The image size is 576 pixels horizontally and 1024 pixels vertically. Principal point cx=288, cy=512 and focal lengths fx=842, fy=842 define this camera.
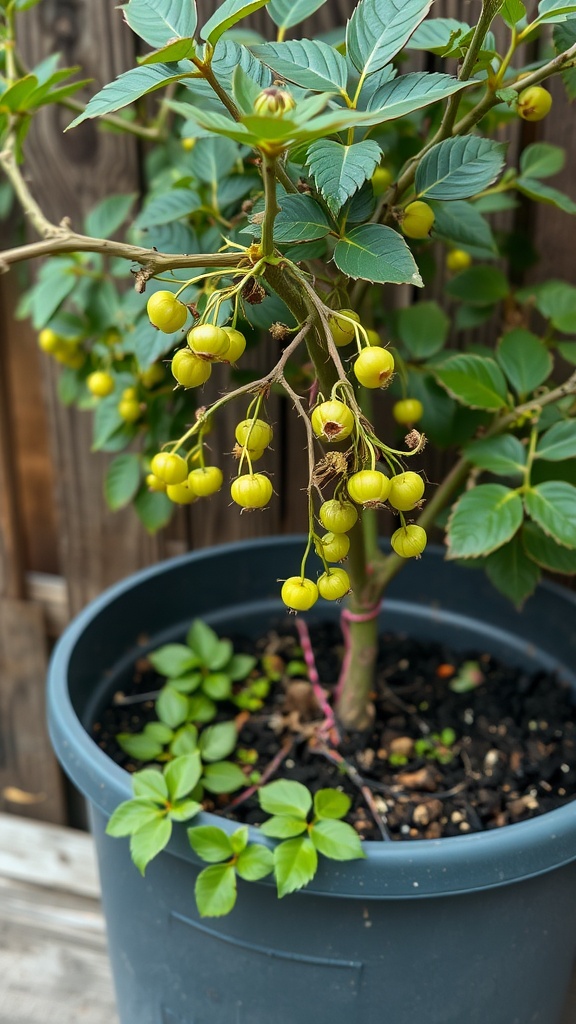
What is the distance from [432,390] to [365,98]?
1.10 ft

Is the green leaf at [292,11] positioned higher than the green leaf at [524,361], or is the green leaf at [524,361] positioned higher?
the green leaf at [292,11]

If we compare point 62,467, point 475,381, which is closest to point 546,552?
point 475,381

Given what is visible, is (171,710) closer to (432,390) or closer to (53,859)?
(432,390)

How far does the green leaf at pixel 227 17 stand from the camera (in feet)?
1.36

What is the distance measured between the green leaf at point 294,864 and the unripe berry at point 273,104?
0.45 m

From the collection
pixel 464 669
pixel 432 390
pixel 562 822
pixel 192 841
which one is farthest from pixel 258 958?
pixel 432 390

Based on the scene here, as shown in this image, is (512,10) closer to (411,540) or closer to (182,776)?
(411,540)

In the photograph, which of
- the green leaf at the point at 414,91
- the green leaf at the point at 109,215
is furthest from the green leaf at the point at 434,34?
the green leaf at the point at 109,215

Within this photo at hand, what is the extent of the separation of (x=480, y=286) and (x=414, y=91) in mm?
346

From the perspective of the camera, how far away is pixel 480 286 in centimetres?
78

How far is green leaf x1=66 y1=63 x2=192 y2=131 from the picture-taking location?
1.39ft

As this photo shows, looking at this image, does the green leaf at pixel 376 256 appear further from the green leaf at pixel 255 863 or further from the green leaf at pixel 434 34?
the green leaf at pixel 255 863

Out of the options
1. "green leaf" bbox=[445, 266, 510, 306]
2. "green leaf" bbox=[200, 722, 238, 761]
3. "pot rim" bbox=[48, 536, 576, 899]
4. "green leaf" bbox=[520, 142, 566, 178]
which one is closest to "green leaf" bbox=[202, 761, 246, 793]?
"green leaf" bbox=[200, 722, 238, 761]

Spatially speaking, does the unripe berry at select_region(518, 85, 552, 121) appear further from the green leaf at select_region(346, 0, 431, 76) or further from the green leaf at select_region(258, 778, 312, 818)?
the green leaf at select_region(258, 778, 312, 818)
